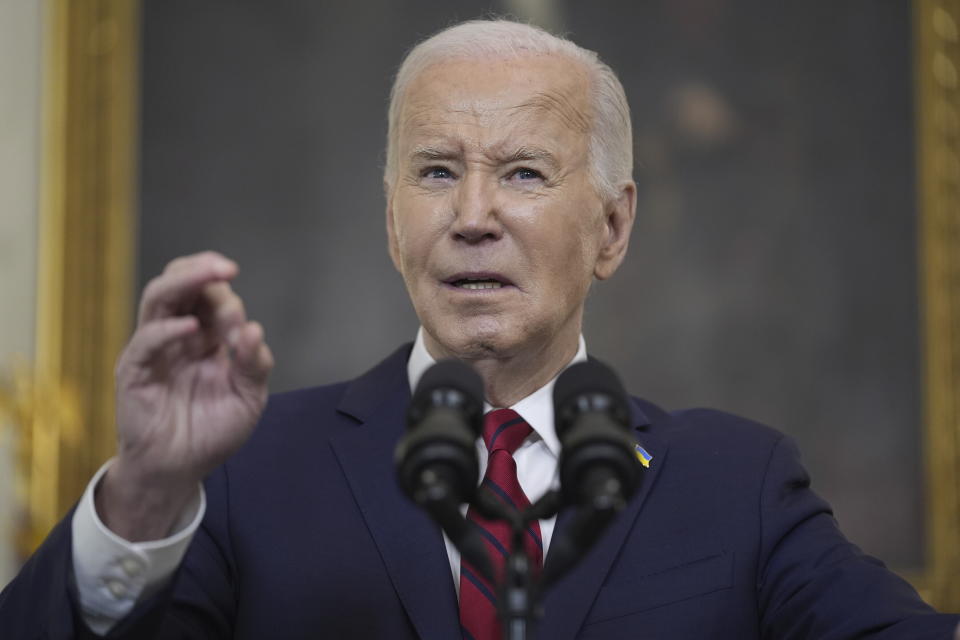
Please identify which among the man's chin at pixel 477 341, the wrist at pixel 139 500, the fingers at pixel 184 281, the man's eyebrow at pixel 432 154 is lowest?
the wrist at pixel 139 500

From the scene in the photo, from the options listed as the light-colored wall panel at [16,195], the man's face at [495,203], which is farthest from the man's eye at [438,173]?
the light-colored wall panel at [16,195]

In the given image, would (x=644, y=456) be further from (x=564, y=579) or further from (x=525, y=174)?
(x=525, y=174)

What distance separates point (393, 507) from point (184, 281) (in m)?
0.74

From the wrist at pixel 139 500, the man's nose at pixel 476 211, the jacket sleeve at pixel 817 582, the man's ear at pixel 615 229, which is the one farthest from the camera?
the man's ear at pixel 615 229

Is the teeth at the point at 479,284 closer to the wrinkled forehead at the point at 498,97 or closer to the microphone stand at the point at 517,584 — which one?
the wrinkled forehead at the point at 498,97

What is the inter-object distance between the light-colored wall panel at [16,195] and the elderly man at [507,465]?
6.80 feet

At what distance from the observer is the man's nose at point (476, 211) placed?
6.17 ft

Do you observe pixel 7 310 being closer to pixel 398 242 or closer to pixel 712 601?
pixel 398 242

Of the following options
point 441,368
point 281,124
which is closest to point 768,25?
point 281,124

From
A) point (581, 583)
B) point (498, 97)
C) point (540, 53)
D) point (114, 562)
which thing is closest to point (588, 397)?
point (114, 562)

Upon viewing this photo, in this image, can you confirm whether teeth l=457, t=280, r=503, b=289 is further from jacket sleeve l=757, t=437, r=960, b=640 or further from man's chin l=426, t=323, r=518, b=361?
jacket sleeve l=757, t=437, r=960, b=640

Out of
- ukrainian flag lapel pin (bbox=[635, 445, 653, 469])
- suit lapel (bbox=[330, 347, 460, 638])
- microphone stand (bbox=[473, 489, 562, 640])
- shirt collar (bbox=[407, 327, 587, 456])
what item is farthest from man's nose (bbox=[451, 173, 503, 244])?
microphone stand (bbox=[473, 489, 562, 640])

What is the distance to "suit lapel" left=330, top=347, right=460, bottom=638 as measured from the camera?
1743 millimetres

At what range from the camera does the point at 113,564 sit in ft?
4.51
